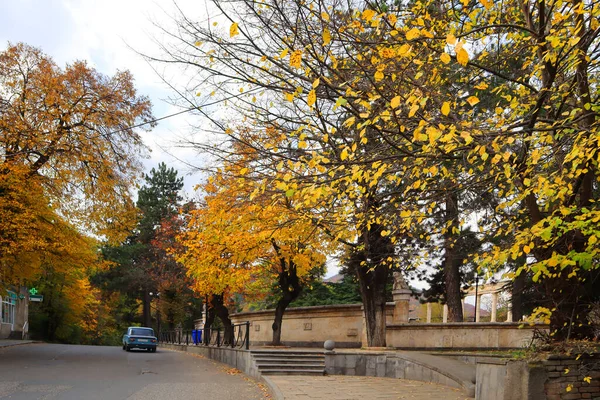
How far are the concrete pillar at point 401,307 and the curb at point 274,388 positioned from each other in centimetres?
703

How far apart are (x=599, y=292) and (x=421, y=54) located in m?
6.93

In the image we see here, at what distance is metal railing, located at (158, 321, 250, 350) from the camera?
19250 millimetres

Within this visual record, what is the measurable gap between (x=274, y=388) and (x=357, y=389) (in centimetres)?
185

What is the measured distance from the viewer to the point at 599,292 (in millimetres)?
11570

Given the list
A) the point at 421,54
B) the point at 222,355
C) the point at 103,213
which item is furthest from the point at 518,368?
the point at 103,213

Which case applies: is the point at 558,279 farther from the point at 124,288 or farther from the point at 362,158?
the point at 124,288

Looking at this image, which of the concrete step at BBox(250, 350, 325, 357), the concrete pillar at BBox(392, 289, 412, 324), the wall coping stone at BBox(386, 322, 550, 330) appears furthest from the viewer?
the concrete pillar at BBox(392, 289, 412, 324)

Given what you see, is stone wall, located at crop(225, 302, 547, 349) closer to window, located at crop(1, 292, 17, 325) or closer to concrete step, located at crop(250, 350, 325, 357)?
concrete step, located at crop(250, 350, 325, 357)

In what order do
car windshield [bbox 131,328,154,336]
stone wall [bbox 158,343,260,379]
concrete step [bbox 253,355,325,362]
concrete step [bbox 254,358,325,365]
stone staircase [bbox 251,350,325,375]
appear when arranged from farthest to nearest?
car windshield [bbox 131,328,154,336], concrete step [bbox 253,355,325,362], stone wall [bbox 158,343,260,379], concrete step [bbox 254,358,325,365], stone staircase [bbox 251,350,325,375]

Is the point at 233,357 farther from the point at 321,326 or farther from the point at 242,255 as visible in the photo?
the point at 321,326

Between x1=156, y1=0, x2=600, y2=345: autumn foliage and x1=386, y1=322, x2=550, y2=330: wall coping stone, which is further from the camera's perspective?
x1=386, y1=322, x2=550, y2=330: wall coping stone

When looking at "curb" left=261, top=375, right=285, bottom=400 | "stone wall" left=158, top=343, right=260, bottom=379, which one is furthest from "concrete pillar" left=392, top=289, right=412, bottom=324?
"curb" left=261, top=375, right=285, bottom=400

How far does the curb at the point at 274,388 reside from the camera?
11026 mm

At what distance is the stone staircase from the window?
28766 millimetres
